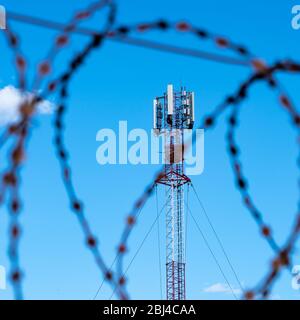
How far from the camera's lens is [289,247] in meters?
1.52

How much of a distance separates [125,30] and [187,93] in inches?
1052

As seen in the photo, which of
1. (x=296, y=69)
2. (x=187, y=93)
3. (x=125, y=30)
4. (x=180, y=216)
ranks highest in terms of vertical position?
(x=187, y=93)

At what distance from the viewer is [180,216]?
94.8 ft
